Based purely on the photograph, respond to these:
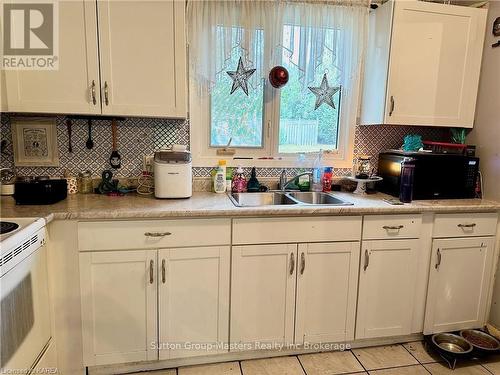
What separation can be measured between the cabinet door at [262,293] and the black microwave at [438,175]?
36.1 inches

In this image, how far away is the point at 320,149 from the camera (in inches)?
97.4

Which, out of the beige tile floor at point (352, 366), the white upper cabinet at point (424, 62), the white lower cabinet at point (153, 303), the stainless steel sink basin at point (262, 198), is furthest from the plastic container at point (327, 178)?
the beige tile floor at point (352, 366)

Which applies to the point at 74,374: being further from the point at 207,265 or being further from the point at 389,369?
the point at 389,369

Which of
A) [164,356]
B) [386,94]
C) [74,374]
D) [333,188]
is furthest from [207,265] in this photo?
[386,94]

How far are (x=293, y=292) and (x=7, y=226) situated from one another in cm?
144

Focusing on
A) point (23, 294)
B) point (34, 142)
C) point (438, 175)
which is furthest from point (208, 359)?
point (438, 175)

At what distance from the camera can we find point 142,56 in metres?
1.81

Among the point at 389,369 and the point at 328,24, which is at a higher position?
the point at 328,24

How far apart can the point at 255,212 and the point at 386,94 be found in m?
1.20

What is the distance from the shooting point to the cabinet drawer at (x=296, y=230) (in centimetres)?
179

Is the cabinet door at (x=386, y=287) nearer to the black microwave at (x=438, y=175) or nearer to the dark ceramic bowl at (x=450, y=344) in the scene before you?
the dark ceramic bowl at (x=450, y=344)

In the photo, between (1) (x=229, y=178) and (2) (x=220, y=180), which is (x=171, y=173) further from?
(1) (x=229, y=178)

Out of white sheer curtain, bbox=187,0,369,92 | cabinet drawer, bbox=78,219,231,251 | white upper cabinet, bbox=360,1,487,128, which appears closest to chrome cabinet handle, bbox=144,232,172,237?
cabinet drawer, bbox=78,219,231,251

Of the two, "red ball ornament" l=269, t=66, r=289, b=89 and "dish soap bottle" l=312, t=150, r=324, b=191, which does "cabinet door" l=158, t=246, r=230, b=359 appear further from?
"red ball ornament" l=269, t=66, r=289, b=89
